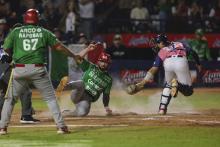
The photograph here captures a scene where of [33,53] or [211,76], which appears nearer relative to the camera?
[33,53]

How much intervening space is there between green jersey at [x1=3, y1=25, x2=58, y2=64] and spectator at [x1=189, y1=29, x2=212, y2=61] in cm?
1238

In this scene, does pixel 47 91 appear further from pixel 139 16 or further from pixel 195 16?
pixel 195 16

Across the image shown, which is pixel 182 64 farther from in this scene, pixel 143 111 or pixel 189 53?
pixel 143 111

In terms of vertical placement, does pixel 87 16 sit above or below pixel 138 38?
above

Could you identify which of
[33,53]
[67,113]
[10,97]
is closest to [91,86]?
[67,113]

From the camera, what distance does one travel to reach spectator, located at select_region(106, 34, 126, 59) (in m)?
23.6

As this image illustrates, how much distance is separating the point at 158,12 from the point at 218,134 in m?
13.7

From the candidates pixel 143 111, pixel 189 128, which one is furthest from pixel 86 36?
pixel 189 128

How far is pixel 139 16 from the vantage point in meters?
24.5

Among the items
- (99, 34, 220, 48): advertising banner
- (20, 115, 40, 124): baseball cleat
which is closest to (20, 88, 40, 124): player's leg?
(20, 115, 40, 124): baseball cleat

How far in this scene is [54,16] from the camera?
23.8 meters

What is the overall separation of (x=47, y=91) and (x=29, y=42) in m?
0.86

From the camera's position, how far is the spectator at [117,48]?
23562 mm

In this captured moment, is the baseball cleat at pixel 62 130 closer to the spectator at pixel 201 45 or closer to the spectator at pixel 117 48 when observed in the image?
the spectator at pixel 117 48
